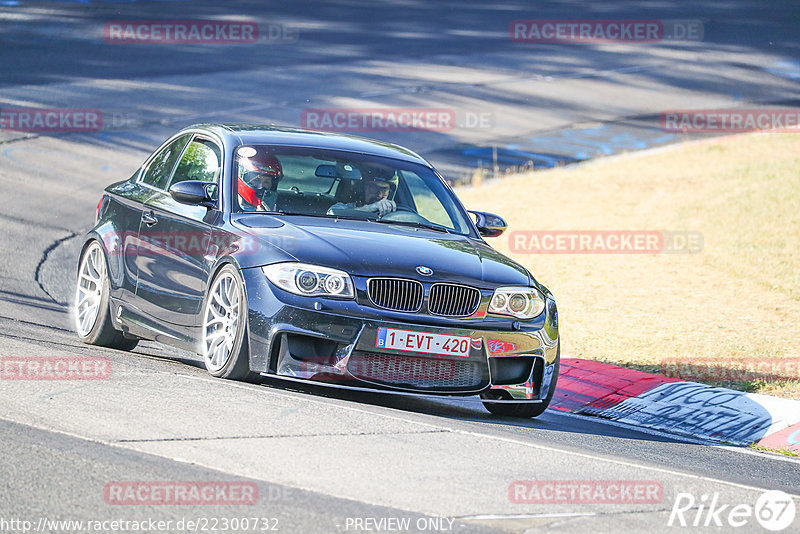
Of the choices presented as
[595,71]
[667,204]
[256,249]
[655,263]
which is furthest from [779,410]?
[595,71]

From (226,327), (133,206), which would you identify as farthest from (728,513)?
(133,206)

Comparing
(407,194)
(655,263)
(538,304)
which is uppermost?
(407,194)

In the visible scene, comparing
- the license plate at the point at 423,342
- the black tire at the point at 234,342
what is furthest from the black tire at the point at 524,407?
the black tire at the point at 234,342

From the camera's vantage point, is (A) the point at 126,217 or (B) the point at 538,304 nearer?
(B) the point at 538,304

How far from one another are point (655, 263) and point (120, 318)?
8.64 m

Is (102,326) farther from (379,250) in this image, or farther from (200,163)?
(379,250)

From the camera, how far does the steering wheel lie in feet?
28.1

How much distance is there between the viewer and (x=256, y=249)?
7.55 m

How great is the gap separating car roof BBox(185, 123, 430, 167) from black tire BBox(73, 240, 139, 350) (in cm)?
119

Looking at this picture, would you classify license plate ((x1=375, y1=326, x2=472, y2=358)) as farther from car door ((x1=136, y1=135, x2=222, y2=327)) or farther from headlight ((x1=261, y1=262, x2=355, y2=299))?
car door ((x1=136, y1=135, x2=222, y2=327))

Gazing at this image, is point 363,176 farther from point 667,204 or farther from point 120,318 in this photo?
point 667,204

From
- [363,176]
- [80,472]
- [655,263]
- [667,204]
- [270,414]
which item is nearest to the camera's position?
[80,472]

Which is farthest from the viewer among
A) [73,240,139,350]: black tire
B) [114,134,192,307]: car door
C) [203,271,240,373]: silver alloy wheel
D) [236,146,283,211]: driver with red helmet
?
[73,240,139,350]: black tire

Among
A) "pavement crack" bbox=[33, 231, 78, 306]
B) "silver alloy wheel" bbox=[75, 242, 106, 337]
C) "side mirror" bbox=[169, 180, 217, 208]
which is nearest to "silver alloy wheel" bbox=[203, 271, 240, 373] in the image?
"side mirror" bbox=[169, 180, 217, 208]
